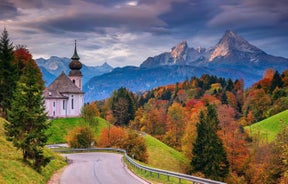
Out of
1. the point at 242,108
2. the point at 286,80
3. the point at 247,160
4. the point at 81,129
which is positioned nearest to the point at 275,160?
the point at 247,160

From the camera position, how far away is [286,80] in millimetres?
122125

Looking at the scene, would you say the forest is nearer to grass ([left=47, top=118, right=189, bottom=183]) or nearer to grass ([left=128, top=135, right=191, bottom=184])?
grass ([left=128, top=135, right=191, bottom=184])

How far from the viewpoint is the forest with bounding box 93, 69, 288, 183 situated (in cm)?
5378

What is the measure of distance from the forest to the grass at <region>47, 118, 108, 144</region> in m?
8.29

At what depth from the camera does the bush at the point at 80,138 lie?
62.1 m

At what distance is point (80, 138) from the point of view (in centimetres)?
6231

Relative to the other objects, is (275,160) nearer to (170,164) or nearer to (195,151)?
(195,151)

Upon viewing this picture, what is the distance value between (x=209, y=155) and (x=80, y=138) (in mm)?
22064

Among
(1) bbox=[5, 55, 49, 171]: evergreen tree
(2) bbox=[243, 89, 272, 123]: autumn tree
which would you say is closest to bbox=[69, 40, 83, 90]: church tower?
(2) bbox=[243, 89, 272, 123]: autumn tree

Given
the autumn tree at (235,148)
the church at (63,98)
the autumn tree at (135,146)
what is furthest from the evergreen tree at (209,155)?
the church at (63,98)

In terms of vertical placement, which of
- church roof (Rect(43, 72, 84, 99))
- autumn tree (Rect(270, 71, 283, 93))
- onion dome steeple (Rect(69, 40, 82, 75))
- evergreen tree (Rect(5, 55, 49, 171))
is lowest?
evergreen tree (Rect(5, 55, 49, 171))

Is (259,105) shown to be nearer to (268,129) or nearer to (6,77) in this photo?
(268,129)

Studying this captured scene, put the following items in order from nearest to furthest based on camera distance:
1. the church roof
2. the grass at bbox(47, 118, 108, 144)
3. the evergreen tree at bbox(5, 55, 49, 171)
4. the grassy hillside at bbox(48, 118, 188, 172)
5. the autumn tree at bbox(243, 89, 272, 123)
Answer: the evergreen tree at bbox(5, 55, 49, 171) → the grassy hillside at bbox(48, 118, 188, 172) → the grass at bbox(47, 118, 108, 144) → the church roof → the autumn tree at bbox(243, 89, 272, 123)

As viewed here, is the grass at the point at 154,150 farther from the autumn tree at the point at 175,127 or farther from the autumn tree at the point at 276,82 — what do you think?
the autumn tree at the point at 276,82
